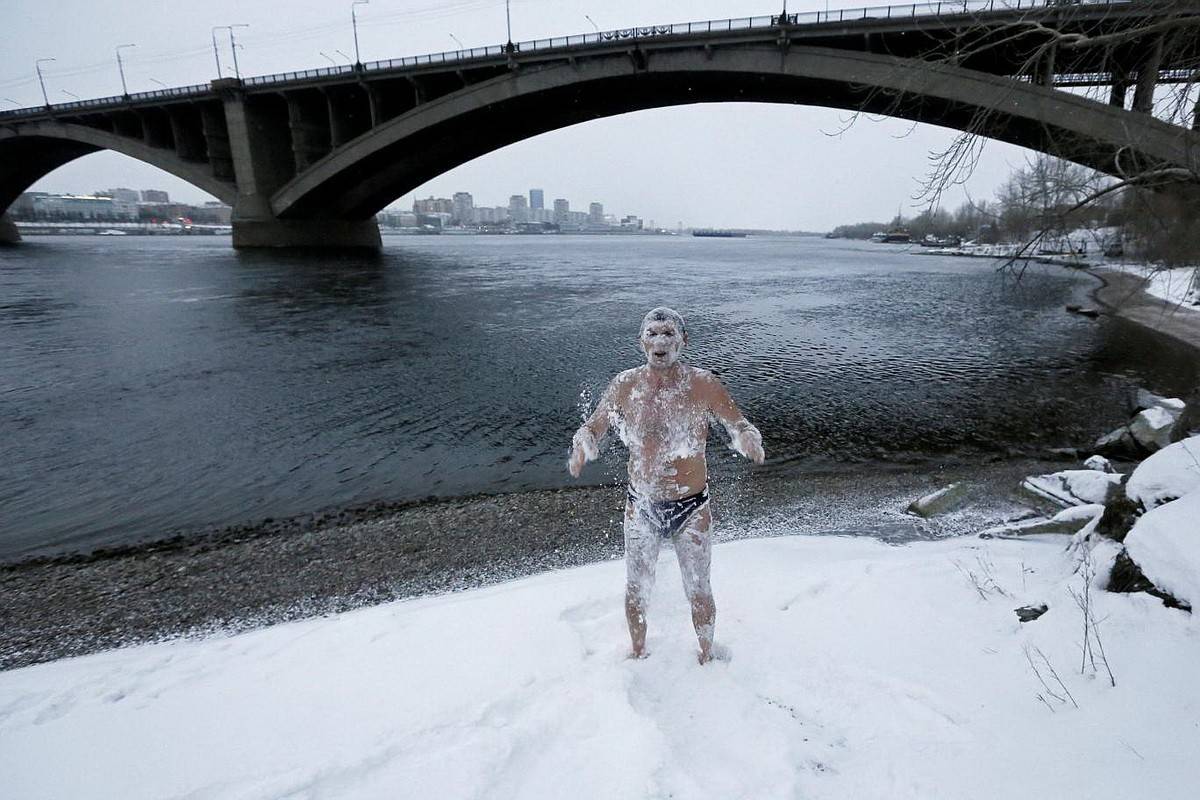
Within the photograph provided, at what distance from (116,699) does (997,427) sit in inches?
536

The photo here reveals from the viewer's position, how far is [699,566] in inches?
137

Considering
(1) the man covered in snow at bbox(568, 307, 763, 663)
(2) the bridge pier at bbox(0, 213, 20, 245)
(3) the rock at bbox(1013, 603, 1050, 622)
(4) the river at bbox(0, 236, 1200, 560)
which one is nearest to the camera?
(1) the man covered in snow at bbox(568, 307, 763, 663)

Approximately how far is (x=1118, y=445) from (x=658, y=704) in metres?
10.2

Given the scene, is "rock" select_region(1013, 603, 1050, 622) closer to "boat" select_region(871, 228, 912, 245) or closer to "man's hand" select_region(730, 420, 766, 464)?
"man's hand" select_region(730, 420, 766, 464)

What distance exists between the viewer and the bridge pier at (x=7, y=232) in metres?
69.3

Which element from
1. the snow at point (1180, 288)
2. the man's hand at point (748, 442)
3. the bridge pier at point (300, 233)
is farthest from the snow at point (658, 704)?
the bridge pier at point (300, 233)

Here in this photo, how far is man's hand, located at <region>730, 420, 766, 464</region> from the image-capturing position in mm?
3219

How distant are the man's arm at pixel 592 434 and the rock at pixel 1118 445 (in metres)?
10.1

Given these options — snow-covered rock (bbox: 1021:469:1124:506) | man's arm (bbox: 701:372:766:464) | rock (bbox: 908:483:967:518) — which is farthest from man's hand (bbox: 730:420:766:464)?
rock (bbox: 908:483:967:518)

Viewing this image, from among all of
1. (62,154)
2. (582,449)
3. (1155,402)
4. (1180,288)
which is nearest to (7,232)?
(62,154)

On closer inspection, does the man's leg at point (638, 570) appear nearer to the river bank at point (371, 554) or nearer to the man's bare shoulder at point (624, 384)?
the man's bare shoulder at point (624, 384)

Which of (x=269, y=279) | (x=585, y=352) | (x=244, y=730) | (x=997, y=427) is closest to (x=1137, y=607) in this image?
(x=244, y=730)

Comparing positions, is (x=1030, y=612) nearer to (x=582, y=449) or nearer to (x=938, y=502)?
(x=582, y=449)

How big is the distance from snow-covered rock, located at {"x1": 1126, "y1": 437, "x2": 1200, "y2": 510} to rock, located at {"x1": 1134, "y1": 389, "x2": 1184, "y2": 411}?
7.86m
